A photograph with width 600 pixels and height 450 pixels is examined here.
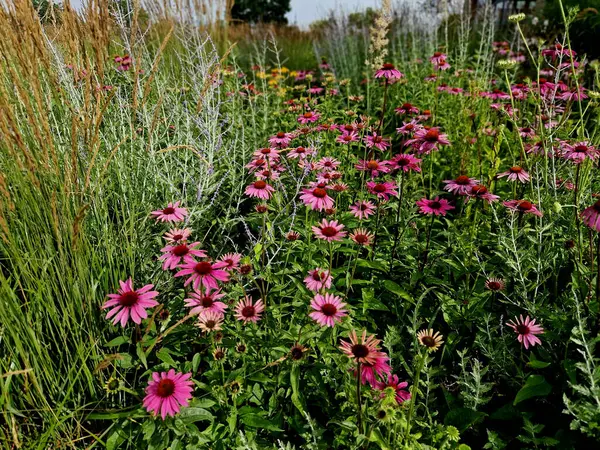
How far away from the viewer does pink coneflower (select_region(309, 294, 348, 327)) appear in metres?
1.16

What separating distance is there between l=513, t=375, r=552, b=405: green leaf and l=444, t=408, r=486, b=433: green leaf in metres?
0.12

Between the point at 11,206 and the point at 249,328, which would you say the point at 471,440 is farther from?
the point at 11,206

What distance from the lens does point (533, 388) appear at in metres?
1.35

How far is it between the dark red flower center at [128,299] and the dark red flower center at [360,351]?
58 cm

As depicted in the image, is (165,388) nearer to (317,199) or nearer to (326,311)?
(326,311)

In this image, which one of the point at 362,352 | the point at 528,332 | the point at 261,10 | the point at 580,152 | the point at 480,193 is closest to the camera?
the point at 362,352

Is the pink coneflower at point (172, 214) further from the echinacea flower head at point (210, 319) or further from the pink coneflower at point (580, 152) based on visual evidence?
the pink coneflower at point (580, 152)

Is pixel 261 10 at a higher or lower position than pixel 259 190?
higher

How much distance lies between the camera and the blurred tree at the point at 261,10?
87.0ft

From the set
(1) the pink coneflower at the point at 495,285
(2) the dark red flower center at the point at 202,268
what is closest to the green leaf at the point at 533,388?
(1) the pink coneflower at the point at 495,285

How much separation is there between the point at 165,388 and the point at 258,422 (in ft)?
1.15

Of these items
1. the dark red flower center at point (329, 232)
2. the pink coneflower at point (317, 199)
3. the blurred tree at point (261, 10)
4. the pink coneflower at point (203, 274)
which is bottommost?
the pink coneflower at point (203, 274)

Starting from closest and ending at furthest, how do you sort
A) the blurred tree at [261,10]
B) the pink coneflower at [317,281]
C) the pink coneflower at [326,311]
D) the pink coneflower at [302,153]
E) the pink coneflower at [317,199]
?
the pink coneflower at [326,311]
the pink coneflower at [317,281]
the pink coneflower at [317,199]
the pink coneflower at [302,153]
the blurred tree at [261,10]

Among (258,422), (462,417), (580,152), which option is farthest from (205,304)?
(580,152)
